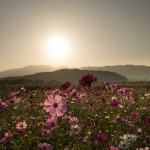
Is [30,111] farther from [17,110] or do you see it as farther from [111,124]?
[111,124]

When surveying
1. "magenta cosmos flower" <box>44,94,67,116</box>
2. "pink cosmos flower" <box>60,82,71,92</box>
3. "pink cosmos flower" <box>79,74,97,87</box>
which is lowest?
"magenta cosmos flower" <box>44,94,67,116</box>

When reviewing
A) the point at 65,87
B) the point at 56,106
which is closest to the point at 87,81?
the point at 65,87

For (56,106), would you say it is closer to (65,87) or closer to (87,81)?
(87,81)

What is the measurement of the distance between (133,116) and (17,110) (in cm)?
381

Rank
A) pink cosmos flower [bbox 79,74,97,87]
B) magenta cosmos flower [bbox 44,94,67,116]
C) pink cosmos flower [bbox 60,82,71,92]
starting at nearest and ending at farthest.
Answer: magenta cosmos flower [bbox 44,94,67,116], pink cosmos flower [bbox 79,74,97,87], pink cosmos flower [bbox 60,82,71,92]

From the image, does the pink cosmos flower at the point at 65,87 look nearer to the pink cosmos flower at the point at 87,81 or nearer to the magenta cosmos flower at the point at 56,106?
the pink cosmos flower at the point at 87,81

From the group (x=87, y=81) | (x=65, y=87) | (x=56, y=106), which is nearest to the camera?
(x=56, y=106)

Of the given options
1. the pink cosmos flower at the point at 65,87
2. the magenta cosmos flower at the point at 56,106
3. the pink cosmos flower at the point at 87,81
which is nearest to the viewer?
the magenta cosmos flower at the point at 56,106

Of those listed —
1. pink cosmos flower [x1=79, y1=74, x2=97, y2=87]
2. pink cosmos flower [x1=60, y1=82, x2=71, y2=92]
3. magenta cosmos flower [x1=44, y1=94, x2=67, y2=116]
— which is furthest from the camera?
pink cosmos flower [x1=60, y1=82, x2=71, y2=92]

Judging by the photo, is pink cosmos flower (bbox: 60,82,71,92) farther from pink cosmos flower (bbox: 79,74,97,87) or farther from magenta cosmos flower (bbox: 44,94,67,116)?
magenta cosmos flower (bbox: 44,94,67,116)

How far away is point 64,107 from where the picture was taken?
3936 mm

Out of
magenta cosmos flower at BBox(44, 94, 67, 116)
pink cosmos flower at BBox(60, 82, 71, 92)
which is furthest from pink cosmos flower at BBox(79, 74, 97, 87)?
magenta cosmos flower at BBox(44, 94, 67, 116)

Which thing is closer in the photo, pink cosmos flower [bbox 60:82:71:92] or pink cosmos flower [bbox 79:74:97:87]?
pink cosmos flower [bbox 79:74:97:87]

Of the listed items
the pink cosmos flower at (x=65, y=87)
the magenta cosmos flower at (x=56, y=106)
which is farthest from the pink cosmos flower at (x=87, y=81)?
the magenta cosmos flower at (x=56, y=106)
